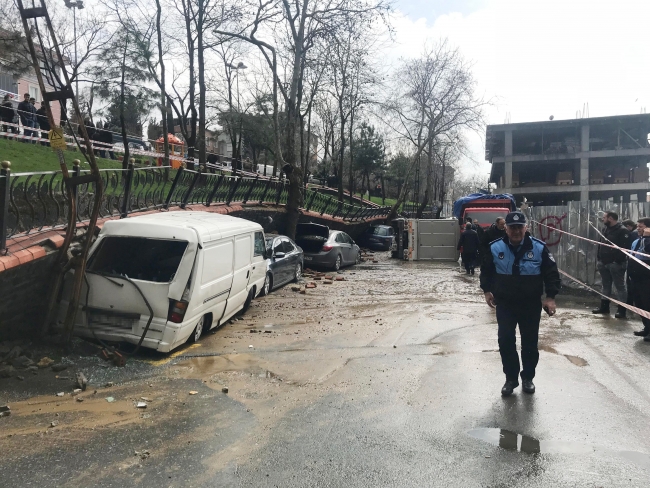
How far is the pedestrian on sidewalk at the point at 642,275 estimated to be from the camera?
8031 mm

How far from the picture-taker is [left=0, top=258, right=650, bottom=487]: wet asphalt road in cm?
395

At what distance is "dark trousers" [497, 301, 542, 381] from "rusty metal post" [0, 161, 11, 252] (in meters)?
5.54

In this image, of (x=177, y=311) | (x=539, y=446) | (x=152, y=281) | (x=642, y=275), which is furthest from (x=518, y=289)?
(x=152, y=281)

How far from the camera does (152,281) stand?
702 centimetres

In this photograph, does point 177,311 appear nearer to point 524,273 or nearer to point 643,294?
point 524,273

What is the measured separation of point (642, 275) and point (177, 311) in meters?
6.46

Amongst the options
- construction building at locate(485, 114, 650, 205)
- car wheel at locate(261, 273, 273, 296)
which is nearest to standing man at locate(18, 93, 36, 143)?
car wheel at locate(261, 273, 273, 296)

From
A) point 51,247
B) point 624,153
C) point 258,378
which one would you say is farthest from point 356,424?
point 624,153

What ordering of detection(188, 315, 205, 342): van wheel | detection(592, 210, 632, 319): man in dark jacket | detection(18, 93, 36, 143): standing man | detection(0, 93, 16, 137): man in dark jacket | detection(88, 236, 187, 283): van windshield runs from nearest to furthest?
detection(88, 236, 187, 283): van windshield → detection(188, 315, 205, 342): van wheel → detection(592, 210, 632, 319): man in dark jacket → detection(0, 93, 16, 137): man in dark jacket → detection(18, 93, 36, 143): standing man

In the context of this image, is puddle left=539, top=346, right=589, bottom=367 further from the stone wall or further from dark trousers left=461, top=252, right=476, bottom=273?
dark trousers left=461, top=252, right=476, bottom=273

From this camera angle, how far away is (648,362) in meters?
6.83

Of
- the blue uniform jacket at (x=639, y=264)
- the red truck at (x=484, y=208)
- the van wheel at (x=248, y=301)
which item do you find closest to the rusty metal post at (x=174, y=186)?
the van wheel at (x=248, y=301)

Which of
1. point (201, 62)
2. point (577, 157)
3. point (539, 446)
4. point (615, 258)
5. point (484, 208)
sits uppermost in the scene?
point (201, 62)

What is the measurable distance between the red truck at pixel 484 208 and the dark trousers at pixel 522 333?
52.3 ft
